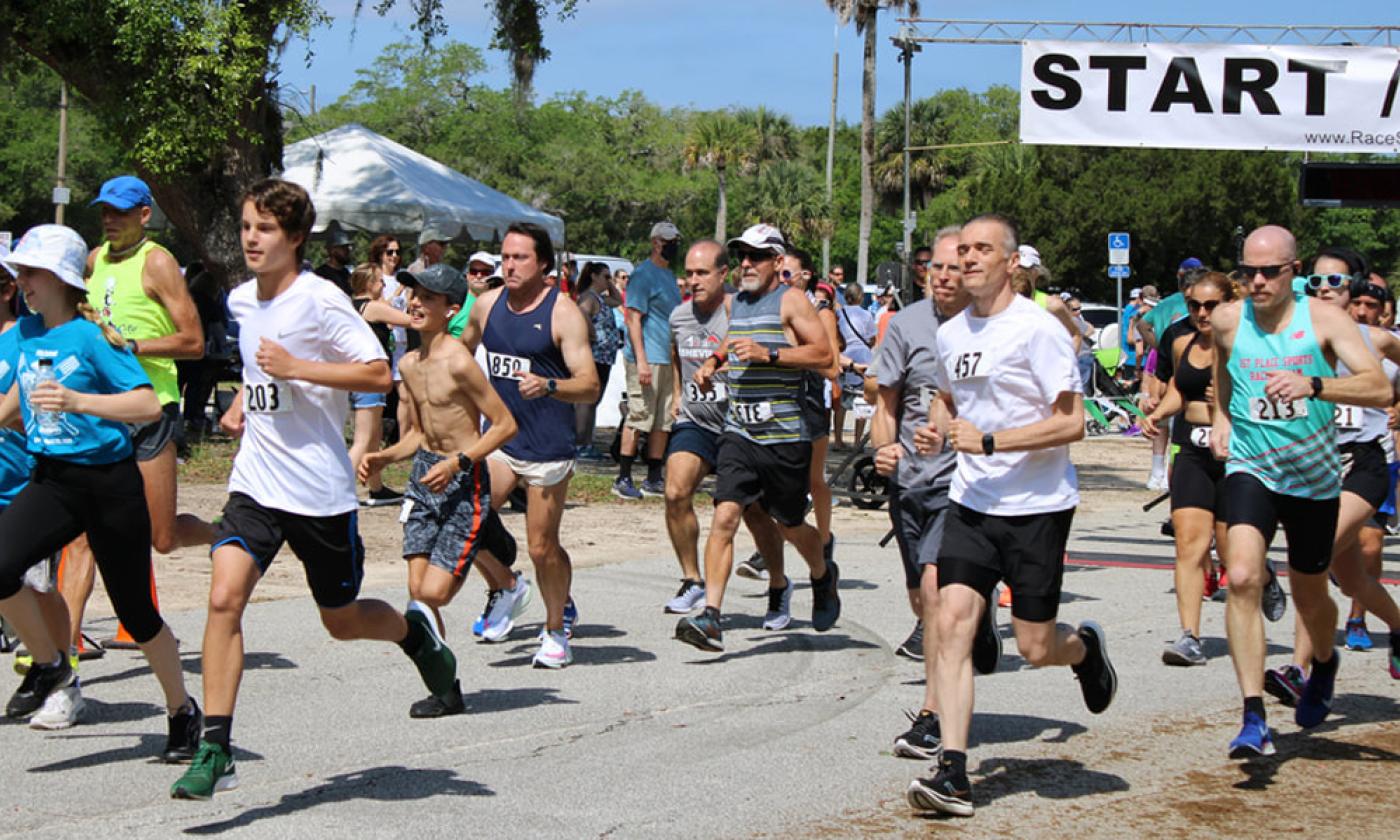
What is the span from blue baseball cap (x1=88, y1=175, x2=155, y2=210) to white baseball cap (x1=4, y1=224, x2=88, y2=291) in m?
1.30

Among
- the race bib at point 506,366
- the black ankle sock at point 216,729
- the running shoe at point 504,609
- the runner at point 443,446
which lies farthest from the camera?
the running shoe at point 504,609

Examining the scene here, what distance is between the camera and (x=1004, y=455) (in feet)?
19.2

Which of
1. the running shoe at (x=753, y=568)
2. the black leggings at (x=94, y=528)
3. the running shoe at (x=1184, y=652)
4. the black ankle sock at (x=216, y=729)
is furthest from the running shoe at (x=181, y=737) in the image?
the running shoe at (x=753, y=568)

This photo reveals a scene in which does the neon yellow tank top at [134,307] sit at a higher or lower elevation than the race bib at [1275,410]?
higher

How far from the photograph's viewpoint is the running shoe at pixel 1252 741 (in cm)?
621

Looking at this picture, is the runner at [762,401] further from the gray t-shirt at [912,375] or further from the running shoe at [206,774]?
the running shoe at [206,774]

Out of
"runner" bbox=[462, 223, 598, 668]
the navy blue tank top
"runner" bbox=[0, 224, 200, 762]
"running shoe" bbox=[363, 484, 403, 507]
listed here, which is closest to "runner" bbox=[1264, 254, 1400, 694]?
"runner" bbox=[462, 223, 598, 668]

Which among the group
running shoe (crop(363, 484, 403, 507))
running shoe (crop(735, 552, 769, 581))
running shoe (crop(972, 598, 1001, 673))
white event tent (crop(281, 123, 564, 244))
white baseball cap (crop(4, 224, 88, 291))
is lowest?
running shoe (crop(735, 552, 769, 581))

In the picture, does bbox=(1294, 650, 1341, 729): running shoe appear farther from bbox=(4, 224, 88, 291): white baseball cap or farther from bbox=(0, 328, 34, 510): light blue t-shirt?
bbox=(0, 328, 34, 510): light blue t-shirt

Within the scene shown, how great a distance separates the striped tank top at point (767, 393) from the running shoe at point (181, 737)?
3.47 metres

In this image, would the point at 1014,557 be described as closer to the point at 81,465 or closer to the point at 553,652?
the point at 553,652

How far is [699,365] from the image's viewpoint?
9422mm

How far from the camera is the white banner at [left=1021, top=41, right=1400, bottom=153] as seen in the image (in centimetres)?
1633

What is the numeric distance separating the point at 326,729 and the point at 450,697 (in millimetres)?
516
